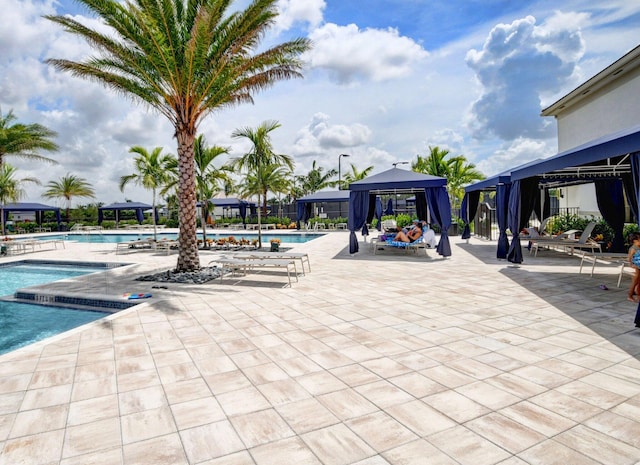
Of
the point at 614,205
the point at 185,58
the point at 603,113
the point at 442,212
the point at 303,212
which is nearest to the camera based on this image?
the point at 185,58

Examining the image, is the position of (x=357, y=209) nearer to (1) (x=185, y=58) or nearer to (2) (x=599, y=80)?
(1) (x=185, y=58)

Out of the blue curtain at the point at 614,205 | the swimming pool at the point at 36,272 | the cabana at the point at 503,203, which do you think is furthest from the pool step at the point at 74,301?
the blue curtain at the point at 614,205

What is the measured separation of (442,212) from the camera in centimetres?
1098

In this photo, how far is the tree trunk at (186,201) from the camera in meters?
8.87

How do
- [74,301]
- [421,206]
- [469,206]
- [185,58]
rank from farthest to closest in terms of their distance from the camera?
[421,206] < [469,206] < [185,58] < [74,301]

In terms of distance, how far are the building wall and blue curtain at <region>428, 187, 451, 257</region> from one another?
730 centimetres

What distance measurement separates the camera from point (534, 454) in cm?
216

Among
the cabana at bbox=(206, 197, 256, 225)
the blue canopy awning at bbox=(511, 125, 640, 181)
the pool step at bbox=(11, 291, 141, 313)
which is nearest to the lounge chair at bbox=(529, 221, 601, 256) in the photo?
the blue canopy awning at bbox=(511, 125, 640, 181)

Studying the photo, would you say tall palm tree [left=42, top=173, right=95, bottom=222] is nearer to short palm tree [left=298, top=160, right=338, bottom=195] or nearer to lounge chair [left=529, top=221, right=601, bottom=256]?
short palm tree [left=298, top=160, right=338, bottom=195]

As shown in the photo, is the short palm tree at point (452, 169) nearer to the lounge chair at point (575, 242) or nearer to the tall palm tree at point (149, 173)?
the lounge chair at point (575, 242)

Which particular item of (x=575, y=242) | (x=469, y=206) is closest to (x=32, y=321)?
(x=575, y=242)

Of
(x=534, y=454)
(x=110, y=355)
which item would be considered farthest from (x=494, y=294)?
(x=110, y=355)

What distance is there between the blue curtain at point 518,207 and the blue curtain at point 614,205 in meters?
2.69

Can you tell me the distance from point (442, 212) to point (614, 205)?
5184mm
